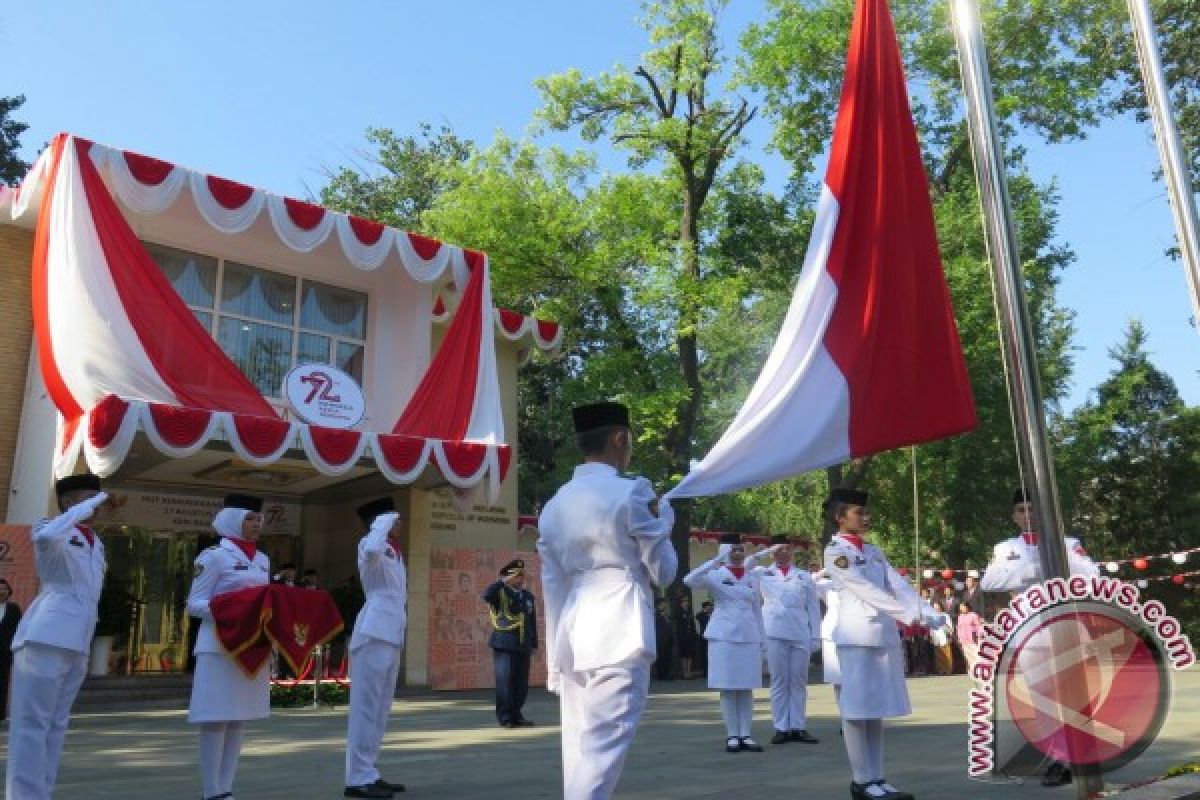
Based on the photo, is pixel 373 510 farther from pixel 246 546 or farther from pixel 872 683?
pixel 872 683

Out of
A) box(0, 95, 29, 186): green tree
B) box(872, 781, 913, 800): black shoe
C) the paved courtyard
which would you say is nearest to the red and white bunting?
the paved courtyard

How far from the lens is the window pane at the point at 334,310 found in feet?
62.1

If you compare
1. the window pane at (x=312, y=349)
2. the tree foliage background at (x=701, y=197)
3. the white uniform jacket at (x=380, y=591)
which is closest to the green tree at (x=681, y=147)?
the tree foliage background at (x=701, y=197)

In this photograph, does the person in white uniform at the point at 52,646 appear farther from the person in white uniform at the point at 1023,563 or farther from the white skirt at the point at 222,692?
the person in white uniform at the point at 1023,563

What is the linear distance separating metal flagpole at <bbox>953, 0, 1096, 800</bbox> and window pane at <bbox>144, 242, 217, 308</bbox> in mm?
14448

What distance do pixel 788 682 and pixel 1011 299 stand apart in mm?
5669

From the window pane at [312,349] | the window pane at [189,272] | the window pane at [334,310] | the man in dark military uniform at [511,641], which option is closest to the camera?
the man in dark military uniform at [511,641]

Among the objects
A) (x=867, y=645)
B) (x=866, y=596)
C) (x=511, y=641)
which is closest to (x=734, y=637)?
(x=511, y=641)

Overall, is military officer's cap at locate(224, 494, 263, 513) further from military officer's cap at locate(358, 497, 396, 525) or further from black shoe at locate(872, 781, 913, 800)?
black shoe at locate(872, 781, 913, 800)

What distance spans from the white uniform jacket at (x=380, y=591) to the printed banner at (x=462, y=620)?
36.2 ft

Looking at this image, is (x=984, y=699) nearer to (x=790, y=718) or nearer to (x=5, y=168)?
(x=790, y=718)

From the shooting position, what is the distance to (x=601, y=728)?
4.41 m

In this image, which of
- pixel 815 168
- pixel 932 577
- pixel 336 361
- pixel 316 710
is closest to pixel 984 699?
pixel 316 710

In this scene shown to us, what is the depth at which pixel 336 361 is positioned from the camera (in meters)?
19.0
